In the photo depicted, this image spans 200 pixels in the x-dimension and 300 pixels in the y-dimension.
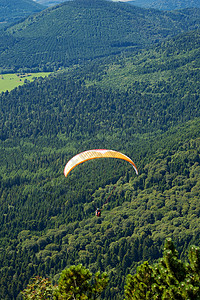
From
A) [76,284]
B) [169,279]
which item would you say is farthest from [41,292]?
[169,279]

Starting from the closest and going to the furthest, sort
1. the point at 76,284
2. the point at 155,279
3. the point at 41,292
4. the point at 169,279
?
the point at 169,279 < the point at 155,279 < the point at 76,284 < the point at 41,292

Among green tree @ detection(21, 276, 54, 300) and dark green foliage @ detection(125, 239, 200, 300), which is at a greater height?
dark green foliage @ detection(125, 239, 200, 300)

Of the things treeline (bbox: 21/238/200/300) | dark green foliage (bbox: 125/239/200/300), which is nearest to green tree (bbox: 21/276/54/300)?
treeline (bbox: 21/238/200/300)

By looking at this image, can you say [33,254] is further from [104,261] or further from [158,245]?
[158,245]

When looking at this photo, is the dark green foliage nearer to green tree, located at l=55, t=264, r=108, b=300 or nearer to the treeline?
the treeline

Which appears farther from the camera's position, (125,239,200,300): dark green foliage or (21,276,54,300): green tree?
(21,276,54,300): green tree

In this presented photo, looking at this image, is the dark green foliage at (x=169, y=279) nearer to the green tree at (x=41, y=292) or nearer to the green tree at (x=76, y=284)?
the green tree at (x=76, y=284)

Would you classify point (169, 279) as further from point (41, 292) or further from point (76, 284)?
point (41, 292)

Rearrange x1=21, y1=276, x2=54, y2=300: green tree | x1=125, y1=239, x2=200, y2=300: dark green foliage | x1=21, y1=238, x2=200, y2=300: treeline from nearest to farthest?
1. x1=125, y1=239, x2=200, y2=300: dark green foliage
2. x1=21, y1=238, x2=200, y2=300: treeline
3. x1=21, y1=276, x2=54, y2=300: green tree

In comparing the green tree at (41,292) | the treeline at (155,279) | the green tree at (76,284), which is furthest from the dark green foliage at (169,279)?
the green tree at (41,292)
